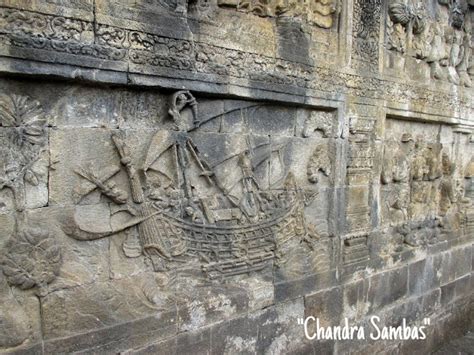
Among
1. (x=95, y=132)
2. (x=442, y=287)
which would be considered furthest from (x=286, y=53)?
(x=442, y=287)

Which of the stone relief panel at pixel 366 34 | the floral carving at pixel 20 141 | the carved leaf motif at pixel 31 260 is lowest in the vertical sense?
the carved leaf motif at pixel 31 260

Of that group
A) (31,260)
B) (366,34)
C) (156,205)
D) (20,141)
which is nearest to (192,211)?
(156,205)

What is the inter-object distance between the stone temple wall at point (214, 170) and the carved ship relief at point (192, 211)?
0.01 metres

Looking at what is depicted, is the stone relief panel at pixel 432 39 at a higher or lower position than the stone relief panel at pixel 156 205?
higher

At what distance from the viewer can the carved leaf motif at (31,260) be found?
273 cm

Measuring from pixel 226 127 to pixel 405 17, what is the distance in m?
2.86

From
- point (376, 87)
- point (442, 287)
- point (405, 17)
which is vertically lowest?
point (442, 287)

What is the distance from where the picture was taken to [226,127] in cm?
375

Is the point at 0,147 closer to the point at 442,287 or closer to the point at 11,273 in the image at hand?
the point at 11,273

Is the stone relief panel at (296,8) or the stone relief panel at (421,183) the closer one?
the stone relief panel at (296,8)

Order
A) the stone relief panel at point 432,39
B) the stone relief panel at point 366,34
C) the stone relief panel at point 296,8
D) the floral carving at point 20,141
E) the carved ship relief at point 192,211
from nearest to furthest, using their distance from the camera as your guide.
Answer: the floral carving at point 20,141 → the carved ship relief at point 192,211 → the stone relief panel at point 296,8 → the stone relief panel at point 366,34 → the stone relief panel at point 432,39

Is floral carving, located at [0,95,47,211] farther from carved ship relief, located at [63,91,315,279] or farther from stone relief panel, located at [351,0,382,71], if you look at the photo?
stone relief panel, located at [351,0,382,71]

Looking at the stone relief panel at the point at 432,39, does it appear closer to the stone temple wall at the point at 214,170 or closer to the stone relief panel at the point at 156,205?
the stone temple wall at the point at 214,170

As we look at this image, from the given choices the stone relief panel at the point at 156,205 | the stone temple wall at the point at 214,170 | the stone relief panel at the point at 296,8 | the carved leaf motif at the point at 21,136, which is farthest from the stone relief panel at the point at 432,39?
the carved leaf motif at the point at 21,136
